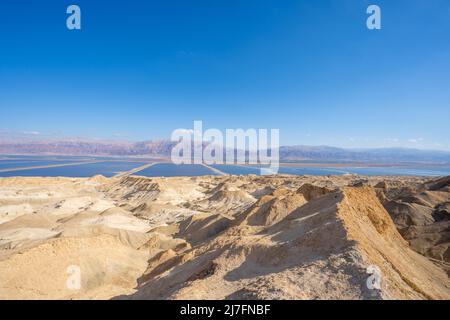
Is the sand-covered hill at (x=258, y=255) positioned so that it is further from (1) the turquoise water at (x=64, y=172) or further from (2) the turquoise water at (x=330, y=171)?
(2) the turquoise water at (x=330, y=171)

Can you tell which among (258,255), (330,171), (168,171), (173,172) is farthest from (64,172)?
(330,171)

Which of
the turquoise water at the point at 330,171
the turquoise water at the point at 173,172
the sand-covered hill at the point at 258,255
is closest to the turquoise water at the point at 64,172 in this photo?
the turquoise water at the point at 173,172

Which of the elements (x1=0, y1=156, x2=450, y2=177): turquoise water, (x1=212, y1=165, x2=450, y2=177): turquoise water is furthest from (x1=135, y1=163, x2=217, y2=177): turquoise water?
(x1=212, y1=165, x2=450, y2=177): turquoise water

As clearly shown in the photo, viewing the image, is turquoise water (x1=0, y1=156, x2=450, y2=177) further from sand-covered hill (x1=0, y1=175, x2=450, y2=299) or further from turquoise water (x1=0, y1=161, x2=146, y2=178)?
sand-covered hill (x1=0, y1=175, x2=450, y2=299)

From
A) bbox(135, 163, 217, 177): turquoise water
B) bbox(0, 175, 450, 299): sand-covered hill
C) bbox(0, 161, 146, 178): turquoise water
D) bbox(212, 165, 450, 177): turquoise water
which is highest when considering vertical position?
bbox(0, 175, 450, 299): sand-covered hill

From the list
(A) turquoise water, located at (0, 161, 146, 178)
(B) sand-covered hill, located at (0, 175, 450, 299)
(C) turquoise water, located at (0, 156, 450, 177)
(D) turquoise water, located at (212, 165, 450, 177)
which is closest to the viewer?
(B) sand-covered hill, located at (0, 175, 450, 299)

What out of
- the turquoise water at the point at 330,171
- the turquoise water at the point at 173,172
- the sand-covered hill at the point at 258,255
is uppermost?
the sand-covered hill at the point at 258,255

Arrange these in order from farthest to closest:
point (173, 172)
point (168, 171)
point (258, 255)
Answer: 1. point (168, 171)
2. point (173, 172)
3. point (258, 255)

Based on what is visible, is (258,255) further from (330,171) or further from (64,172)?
(330,171)

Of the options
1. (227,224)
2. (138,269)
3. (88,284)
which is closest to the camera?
(88,284)
